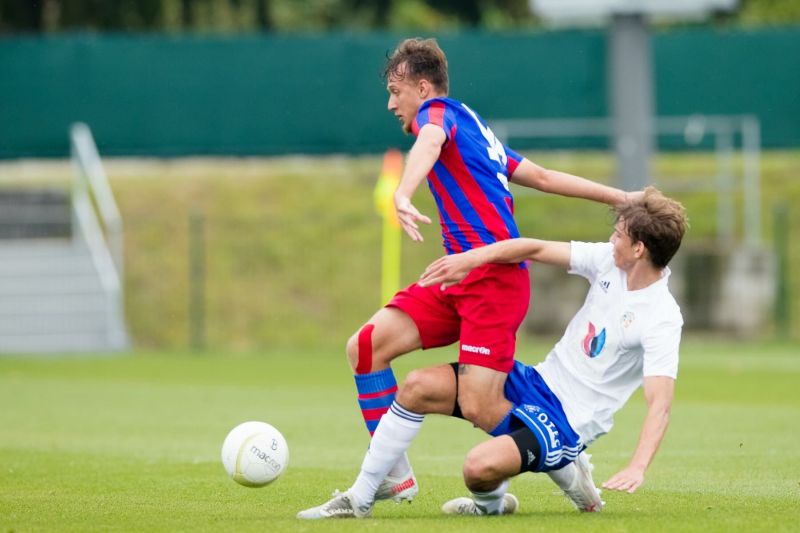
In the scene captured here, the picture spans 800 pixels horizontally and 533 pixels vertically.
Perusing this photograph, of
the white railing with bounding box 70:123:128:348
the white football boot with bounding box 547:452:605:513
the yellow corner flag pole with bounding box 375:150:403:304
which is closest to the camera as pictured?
the white football boot with bounding box 547:452:605:513

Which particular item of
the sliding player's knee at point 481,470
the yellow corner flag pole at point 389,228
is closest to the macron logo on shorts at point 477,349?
the sliding player's knee at point 481,470

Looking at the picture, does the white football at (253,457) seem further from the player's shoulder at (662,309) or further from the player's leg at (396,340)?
the player's shoulder at (662,309)

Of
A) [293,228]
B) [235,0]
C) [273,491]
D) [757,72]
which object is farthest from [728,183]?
[273,491]

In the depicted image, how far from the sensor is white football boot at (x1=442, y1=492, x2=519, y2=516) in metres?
6.91

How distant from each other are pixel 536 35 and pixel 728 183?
423 cm

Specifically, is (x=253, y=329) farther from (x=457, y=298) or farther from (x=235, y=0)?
(x=457, y=298)

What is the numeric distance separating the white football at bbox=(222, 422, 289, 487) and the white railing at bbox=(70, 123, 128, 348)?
52.0 feet

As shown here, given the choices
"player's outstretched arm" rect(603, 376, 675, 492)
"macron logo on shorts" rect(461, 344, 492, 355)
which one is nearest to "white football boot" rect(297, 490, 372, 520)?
"macron logo on shorts" rect(461, 344, 492, 355)

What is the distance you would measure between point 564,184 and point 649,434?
1567 millimetres

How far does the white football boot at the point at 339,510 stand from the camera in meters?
6.66

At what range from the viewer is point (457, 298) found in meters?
6.91

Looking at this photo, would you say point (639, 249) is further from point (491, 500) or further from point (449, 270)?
point (491, 500)

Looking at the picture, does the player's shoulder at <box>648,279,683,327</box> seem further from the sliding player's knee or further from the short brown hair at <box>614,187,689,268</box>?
the sliding player's knee

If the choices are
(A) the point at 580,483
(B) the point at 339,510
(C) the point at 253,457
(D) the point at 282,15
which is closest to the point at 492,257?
(A) the point at 580,483
